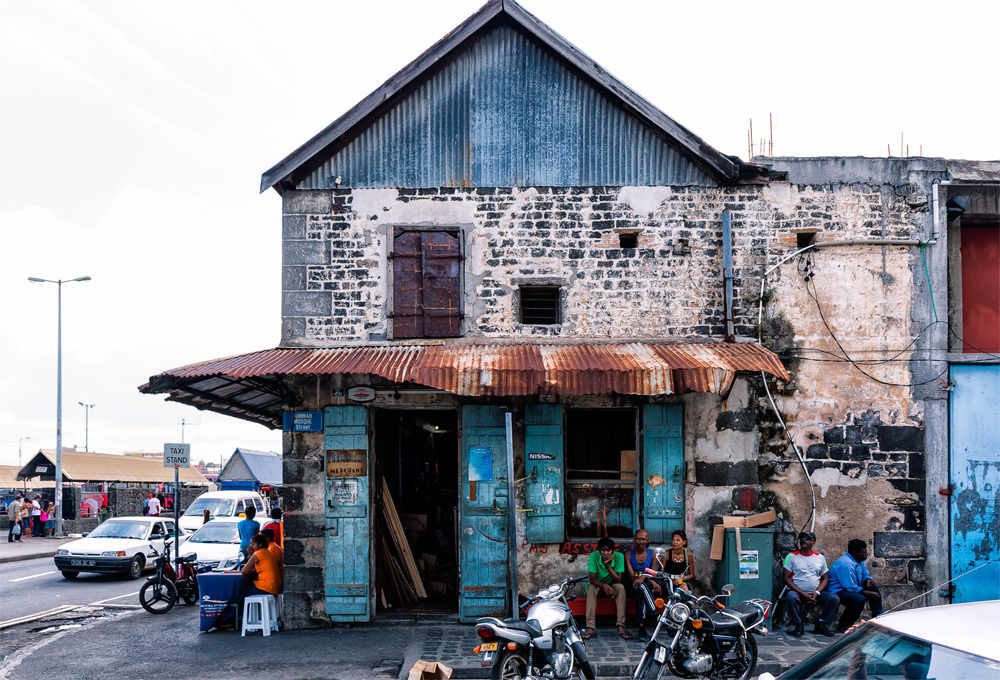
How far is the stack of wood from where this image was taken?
11.0 m

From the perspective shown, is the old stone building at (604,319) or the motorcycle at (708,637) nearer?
the motorcycle at (708,637)

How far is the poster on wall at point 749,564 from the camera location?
9.70 m

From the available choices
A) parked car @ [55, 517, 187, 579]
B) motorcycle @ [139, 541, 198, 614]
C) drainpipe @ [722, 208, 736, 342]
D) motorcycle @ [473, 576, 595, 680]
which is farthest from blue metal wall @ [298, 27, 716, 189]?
parked car @ [55, 517, 187, 579]

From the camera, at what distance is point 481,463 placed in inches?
406

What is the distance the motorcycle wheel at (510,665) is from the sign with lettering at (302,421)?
15.1ft

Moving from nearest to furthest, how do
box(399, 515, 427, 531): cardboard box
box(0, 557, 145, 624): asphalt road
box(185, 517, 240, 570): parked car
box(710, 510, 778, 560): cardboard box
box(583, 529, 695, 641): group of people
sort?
box(583, 529, 695, 641): group of people, box(710, 510, 778, 560): cardboard box, box(399, 515, 427, 531): cardboard box, box(0, 557, 145, 624): asphalt road, box(185, 517, 240, 570): parked car

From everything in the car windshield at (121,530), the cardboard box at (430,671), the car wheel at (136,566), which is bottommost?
the car wheel at (136,566)

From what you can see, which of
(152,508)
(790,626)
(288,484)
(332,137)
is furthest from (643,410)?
(152,508)

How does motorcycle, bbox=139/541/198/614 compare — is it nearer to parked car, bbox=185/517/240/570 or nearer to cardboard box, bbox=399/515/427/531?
parked car, bbox=185/517/240/570

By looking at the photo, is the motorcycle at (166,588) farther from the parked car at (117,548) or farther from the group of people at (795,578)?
the group of people at (795,578)

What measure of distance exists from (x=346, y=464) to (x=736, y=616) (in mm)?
→ 5386

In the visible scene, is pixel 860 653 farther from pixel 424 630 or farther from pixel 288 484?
pixel 288 484

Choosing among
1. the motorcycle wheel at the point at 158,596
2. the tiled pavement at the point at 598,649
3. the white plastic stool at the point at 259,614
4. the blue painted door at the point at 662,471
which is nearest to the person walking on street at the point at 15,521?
the motorcycle wheel at the point at 158,596

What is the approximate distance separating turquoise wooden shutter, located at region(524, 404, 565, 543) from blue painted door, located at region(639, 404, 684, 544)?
1.17 meters
